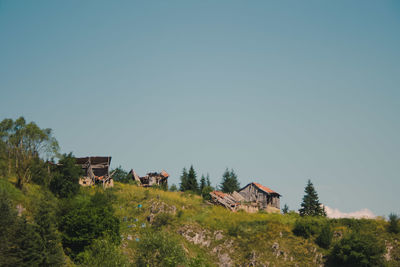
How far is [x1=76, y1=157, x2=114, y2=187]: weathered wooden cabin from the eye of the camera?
64.4 m

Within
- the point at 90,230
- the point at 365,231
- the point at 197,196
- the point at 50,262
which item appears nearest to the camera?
the point at 50,262

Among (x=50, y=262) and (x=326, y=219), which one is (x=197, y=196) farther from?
(x=50, y=262)

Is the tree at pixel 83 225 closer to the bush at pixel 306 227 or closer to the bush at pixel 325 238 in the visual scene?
the bush at pixel 306 227

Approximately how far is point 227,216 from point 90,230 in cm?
2240

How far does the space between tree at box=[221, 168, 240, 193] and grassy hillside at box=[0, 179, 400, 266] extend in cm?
3251

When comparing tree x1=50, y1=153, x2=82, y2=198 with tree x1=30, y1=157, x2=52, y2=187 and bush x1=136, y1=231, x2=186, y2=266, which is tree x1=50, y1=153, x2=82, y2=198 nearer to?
tree x1=30, y1=157, x2=52, y2=187

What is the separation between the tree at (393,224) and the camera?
180 ft

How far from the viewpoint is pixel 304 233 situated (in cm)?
5578

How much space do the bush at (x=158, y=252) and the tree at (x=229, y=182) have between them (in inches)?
2074

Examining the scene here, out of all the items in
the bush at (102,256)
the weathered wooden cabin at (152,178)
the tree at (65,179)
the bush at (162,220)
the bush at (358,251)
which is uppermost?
the weathered wooden cabin at (152,178)

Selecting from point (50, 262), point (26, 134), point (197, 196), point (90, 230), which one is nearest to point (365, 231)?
point (197, 196)

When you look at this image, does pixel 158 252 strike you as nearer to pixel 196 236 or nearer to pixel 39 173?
pixel 196 236

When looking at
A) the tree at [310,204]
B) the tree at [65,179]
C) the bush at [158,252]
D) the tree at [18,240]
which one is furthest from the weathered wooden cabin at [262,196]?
the tree at [18,240]

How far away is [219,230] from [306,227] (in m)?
12.1
